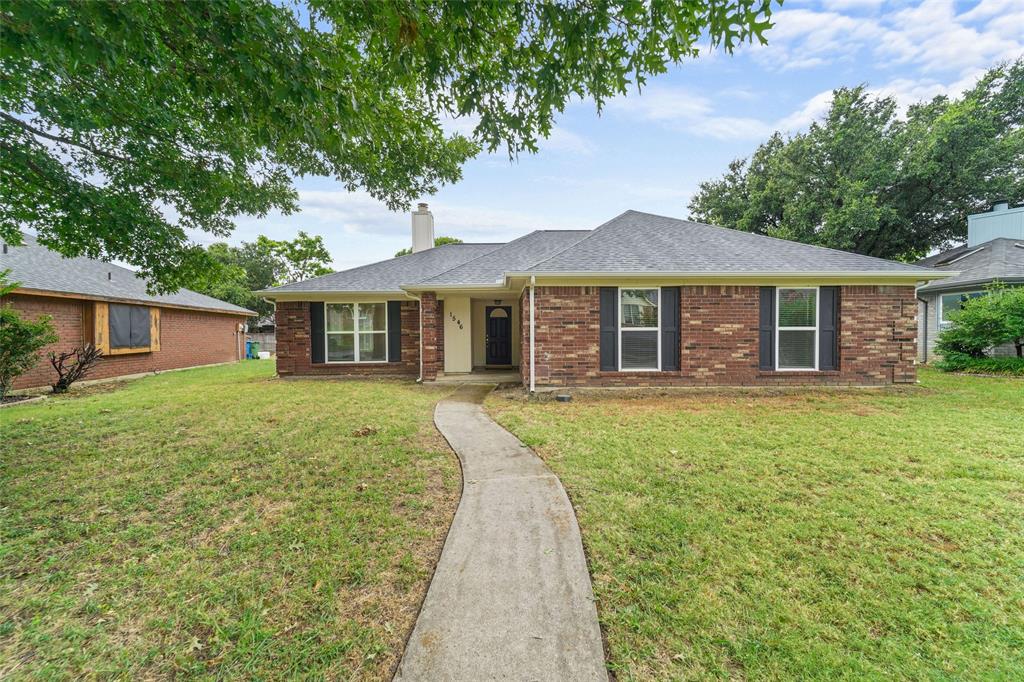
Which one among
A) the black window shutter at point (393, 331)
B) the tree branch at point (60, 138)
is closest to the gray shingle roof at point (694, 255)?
the black window shutter at point (393, 331)

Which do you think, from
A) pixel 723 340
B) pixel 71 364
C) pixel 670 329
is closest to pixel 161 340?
pixel 71 364

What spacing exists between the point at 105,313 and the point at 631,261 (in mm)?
14319

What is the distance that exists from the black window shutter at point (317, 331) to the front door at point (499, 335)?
478 cm

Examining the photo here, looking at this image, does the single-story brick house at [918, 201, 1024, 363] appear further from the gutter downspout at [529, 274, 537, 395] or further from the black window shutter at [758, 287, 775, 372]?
the gutter downspout at [529, 274, 537, 395]

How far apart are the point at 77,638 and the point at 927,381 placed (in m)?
14.2

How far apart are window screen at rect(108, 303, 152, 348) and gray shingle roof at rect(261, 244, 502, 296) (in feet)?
16.7

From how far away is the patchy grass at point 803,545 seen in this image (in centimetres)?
190

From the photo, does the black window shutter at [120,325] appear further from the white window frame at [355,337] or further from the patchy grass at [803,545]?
the patchy grass at [803,545]

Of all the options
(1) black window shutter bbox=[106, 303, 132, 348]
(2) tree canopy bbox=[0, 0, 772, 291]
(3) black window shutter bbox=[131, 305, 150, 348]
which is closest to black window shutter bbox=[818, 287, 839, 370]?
(2) tree canopy bbox=[0, 0, 772, 291]

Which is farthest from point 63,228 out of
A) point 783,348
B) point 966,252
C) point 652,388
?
point 966,252

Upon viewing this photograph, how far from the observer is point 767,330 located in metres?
8.59

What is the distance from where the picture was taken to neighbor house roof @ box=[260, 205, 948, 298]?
26.8 feet

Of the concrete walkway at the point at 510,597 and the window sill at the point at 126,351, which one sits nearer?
the concrete walkway at the point at 510,597

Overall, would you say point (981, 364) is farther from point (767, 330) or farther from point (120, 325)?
point (120, 325)
